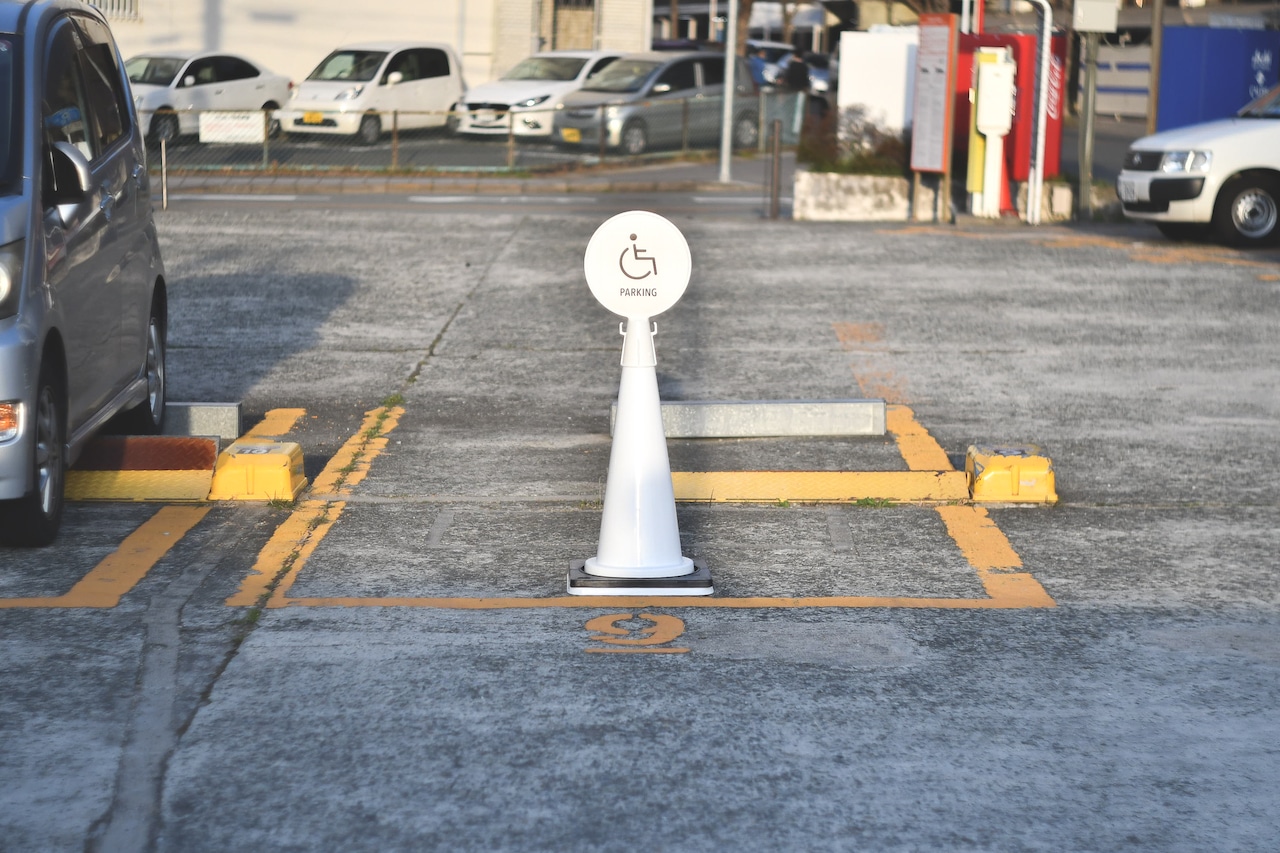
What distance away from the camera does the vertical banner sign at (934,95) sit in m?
17.5

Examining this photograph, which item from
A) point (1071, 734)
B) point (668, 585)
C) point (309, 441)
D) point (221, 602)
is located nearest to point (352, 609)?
point (221, 602)

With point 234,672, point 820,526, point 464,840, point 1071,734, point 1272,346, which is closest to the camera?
point 464,840

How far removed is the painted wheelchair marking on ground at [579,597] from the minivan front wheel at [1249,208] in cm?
936

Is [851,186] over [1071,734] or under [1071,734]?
over

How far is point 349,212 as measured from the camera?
60.9 ft

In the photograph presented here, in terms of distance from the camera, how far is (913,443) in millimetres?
7914

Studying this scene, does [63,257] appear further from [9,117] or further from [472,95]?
[472,95]

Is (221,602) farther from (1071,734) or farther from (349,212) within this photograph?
(349,212)

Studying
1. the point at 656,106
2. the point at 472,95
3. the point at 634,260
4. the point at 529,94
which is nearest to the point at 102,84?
the point at 634,260

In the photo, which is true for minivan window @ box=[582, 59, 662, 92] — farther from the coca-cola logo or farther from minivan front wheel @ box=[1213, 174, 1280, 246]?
minivan front wheel @ box=[1213, 174, 1280, 246]

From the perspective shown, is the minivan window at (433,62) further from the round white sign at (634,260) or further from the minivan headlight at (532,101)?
the round white sign at (634,260)

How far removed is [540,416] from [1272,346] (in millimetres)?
4971

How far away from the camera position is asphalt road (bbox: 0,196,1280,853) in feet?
12.6

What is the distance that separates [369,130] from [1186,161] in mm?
13169
